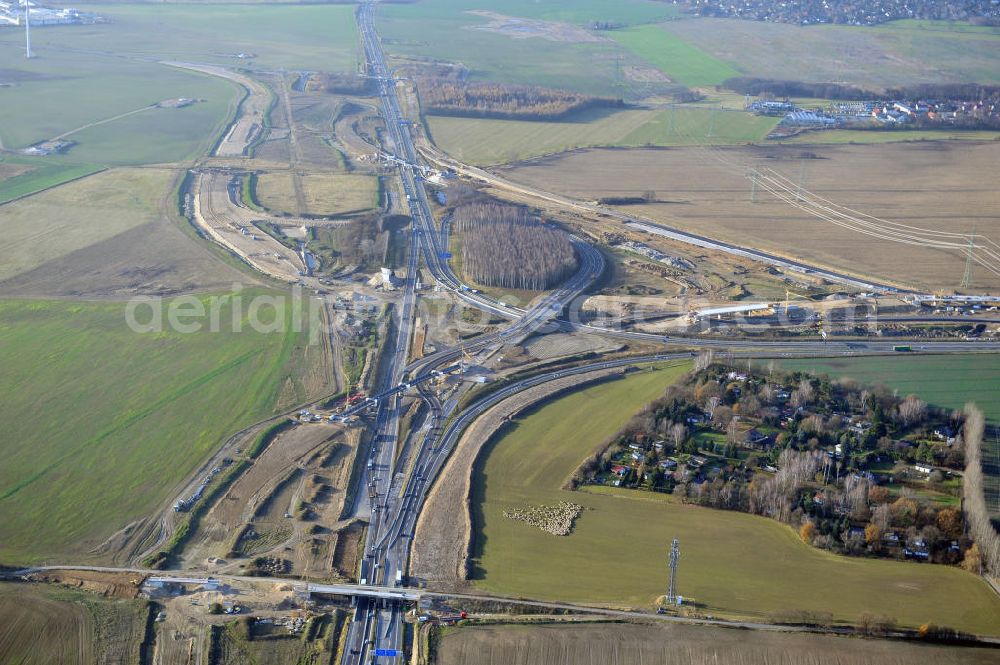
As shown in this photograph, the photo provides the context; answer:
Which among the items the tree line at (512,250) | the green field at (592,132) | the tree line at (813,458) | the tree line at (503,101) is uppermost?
the tree line at (503,101)

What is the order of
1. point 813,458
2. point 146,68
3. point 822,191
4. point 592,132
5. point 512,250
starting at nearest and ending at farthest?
point 813,458, point 512,250, point 822,191, point 592,132, point 146,68

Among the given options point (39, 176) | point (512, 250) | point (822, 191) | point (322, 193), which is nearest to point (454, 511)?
point (512, 250)

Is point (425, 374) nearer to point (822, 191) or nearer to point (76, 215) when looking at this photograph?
point (76, 215)

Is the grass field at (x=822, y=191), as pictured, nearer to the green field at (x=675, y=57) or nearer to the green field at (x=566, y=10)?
the green field at (x=675, y=57)

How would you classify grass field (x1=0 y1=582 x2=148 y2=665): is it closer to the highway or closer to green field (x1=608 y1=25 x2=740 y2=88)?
the highway

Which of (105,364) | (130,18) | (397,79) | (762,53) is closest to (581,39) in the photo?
(762,53)

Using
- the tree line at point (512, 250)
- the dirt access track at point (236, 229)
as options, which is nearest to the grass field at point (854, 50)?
the tree line at point (512, 250)
